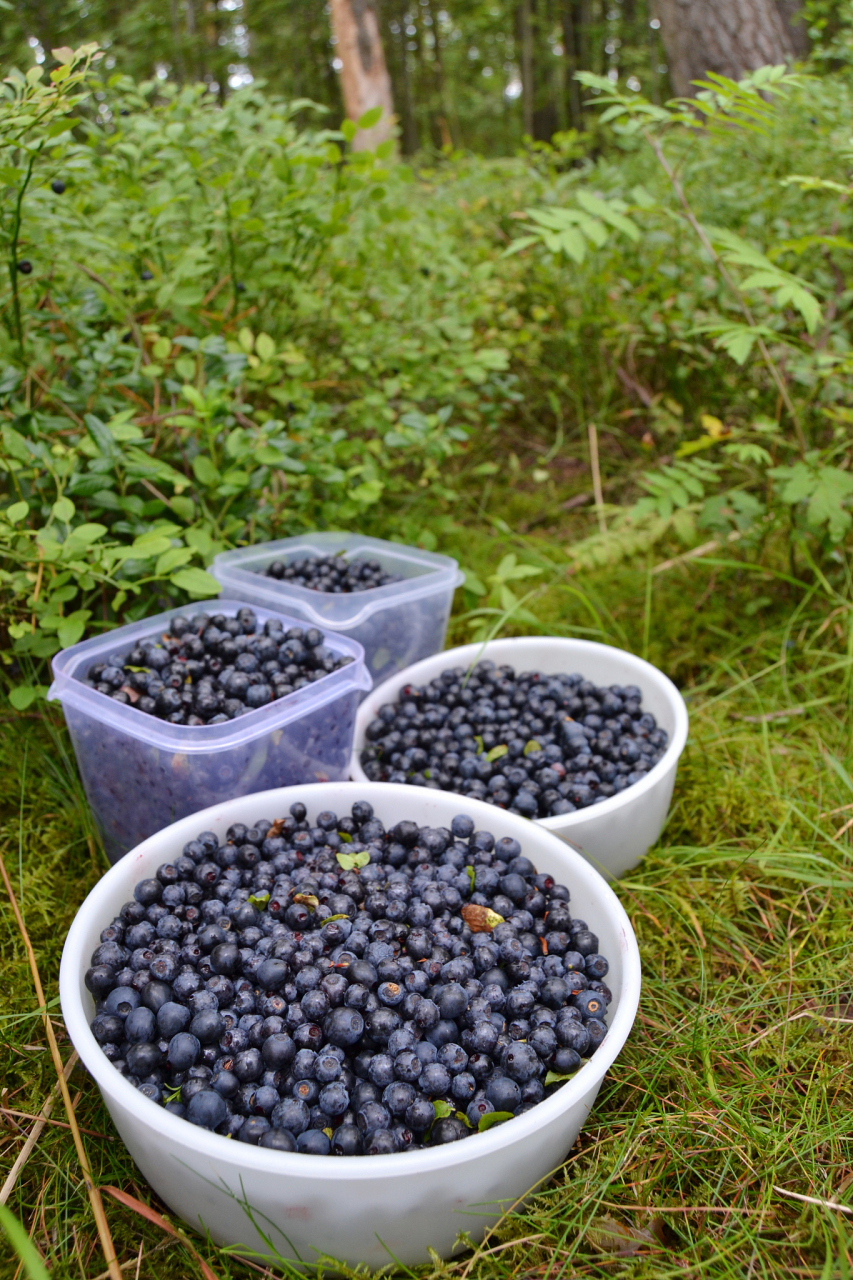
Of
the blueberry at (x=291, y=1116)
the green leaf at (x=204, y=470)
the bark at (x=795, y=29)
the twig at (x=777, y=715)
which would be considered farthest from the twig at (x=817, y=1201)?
the bark at (x=795, y=29)

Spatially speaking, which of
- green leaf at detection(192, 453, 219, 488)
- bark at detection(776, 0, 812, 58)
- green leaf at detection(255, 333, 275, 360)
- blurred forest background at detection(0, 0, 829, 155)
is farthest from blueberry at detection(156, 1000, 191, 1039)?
blurred forest background at detection(0, 0, 829, 155)

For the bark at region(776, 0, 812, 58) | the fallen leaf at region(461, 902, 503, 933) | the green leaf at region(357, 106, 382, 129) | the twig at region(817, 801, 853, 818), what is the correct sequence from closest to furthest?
1. the fallen leaf at region(461, 902, 503, 933)
2. the twig at region(817, 801, 853, 818)
3. the green leaf at region(357, 106, 382, 129)
4. the bark at region(776, 0, 812, 58)

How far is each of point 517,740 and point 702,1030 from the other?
770mm

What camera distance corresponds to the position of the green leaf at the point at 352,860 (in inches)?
61.1

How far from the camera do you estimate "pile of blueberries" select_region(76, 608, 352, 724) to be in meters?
1.73

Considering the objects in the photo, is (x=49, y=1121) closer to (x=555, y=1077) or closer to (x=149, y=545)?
(x=555, y=1077)

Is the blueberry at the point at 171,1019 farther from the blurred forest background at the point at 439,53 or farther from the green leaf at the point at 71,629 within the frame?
the blurred forest background at the point at 439,53

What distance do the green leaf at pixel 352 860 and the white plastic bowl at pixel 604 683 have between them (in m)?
0.38

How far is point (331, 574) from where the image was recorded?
2354 millimetres

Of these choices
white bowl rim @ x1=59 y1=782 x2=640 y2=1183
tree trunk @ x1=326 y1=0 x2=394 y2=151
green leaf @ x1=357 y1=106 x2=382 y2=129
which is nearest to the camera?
white bowl rim @ x1=59 y1=782 x2=640 y2=1183

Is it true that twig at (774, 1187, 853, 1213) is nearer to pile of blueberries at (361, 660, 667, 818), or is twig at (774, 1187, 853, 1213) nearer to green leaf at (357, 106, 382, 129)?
pile of blueberries at (361, 660, 667, 818)

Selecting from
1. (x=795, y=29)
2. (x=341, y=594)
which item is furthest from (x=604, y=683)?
(x=795, y=29)

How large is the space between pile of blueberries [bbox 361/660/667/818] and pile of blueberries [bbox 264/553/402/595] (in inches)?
13.7

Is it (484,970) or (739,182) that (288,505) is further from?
(739,182)
